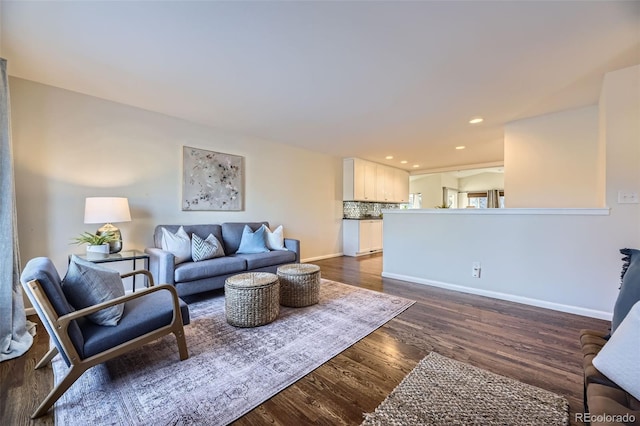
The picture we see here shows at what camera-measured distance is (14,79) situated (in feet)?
8.33

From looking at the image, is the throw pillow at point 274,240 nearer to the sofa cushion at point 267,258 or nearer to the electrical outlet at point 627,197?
the sofa cushion at point 267,258

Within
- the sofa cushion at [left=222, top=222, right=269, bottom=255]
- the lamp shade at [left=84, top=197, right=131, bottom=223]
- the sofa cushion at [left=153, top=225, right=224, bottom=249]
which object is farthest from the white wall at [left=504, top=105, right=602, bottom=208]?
the lamp shade at [left=84, top=197, right=131, bottom=223]

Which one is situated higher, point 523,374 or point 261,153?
point 261,153

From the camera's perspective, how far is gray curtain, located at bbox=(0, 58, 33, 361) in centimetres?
198

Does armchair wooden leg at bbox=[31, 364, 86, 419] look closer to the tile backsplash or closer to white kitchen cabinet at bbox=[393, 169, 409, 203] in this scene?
the tile backsplash

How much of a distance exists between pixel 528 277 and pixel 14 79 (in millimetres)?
5801

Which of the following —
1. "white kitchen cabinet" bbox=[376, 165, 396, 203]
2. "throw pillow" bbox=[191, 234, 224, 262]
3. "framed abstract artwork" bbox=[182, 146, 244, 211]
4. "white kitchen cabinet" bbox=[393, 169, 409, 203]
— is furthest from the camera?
"white kitchen cabinet" bbox=[393, 169, 409, 203]


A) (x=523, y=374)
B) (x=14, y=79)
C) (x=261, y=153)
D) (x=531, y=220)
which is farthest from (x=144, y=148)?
(x=531, y=220)

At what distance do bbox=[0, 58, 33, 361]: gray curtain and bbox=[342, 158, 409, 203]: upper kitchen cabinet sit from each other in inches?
207

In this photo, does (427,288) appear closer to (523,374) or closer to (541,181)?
(523,374)

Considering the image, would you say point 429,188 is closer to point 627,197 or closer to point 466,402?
point 627,197

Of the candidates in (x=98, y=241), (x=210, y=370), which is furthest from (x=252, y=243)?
(x=210, y=370)

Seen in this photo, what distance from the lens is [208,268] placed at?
305 centimetres

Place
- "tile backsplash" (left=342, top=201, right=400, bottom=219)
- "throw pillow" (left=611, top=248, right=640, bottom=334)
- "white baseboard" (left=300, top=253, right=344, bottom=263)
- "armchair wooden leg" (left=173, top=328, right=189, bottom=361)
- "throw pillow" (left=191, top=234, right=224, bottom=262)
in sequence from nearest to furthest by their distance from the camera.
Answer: "throw pillow" (left=611, top=248, right=640, bottom=334) → "armchair wooden leg" (left=173, top=328, right=189, bottom=361) → "throw pillow" (left=191, top=234, right=224, bottom=262) → "white baseboard" (left=300, top=253, right=344, bottom=263) → "tile backsplash" (left=342, top=201, right=400, bottom=219)
